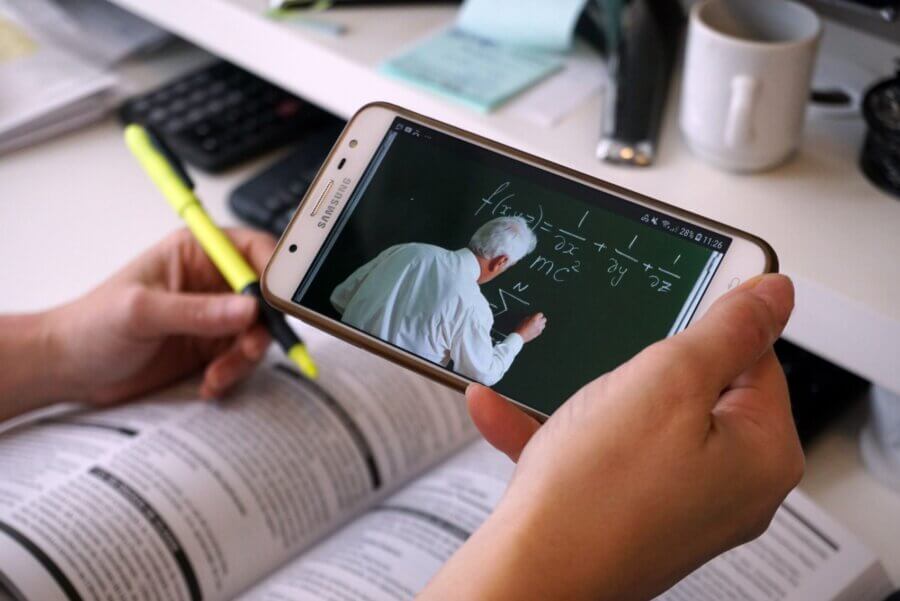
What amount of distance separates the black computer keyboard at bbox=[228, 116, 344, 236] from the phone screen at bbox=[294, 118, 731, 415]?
26 centimetres

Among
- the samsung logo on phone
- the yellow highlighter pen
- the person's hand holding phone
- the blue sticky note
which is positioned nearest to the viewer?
the person's hand holding phone

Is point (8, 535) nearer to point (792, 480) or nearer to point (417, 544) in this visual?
point (417, 544)

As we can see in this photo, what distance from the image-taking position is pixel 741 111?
0.50 m

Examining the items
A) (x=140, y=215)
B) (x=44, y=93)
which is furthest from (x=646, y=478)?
(x=44, y=93)

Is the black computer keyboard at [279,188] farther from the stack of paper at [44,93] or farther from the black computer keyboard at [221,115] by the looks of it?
the stack of paper at [44,93]

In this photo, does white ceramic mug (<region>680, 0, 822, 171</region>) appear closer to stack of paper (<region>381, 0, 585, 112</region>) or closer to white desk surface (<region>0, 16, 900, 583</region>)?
white desk surface (<region>0, 16, 900, 583</region>)

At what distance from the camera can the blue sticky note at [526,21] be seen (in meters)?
0.64

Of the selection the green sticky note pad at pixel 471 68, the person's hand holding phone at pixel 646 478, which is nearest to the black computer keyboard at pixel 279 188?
the green sticky note pad at pixel 471 68

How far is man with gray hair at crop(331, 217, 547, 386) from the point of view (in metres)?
0.40

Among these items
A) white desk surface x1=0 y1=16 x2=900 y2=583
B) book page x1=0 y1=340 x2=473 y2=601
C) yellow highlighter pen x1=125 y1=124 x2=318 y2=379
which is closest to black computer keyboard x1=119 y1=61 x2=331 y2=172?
white desk surface x1=0 y1=16 x2=900 y2=583

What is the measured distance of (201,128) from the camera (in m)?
0.77

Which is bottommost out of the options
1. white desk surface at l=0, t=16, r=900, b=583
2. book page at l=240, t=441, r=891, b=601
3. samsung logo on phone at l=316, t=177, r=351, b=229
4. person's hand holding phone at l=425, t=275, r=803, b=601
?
book page at l=240, t=441, r=891, b=601

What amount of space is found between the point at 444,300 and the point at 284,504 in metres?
0.18

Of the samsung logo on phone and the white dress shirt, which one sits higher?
the samsung logo on phone
